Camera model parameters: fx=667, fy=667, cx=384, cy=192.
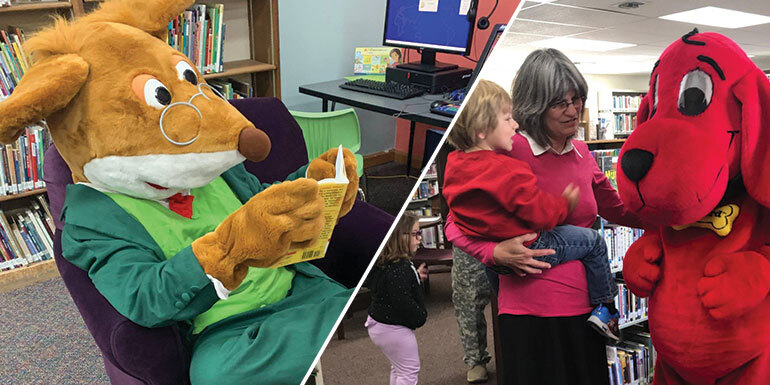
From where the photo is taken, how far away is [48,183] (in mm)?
1294

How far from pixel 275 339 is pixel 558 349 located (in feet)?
2.45

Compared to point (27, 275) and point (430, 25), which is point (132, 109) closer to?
point (27, 275)

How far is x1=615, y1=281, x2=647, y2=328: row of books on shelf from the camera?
0.31 meters

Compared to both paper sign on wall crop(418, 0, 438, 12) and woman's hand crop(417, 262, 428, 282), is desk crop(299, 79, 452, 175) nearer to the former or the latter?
paper sign on wall crop(418, 0, 438, 12)

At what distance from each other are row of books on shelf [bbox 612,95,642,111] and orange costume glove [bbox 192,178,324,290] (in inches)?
23.2

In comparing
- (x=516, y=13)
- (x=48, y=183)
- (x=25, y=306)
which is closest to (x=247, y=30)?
(x=25, y=306)

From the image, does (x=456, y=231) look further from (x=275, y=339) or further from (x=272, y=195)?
(x=275, y=339)

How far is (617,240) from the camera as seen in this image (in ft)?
1.05

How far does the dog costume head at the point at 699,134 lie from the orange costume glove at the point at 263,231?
61 cm

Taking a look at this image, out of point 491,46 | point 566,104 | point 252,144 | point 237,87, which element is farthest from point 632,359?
point 237,87

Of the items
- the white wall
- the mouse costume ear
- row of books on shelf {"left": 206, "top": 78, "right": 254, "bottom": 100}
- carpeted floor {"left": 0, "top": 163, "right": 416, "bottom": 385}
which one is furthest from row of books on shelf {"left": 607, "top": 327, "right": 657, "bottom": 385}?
the white wall

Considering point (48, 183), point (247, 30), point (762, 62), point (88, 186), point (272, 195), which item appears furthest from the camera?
point (247, 30)

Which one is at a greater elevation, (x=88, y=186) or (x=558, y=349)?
(x=558, y=349)

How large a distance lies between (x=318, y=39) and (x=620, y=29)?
307cm
